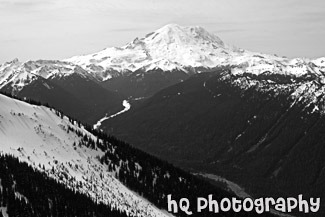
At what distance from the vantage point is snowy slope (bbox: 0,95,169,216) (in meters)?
162

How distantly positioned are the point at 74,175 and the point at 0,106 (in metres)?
47.1

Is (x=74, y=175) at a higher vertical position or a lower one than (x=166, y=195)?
higher

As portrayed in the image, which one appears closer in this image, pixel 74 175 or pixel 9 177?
pixel 9 177

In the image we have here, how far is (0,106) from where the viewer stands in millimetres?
196750

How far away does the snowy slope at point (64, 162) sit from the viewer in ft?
531

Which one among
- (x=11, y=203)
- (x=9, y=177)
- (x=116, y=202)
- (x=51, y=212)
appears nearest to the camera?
(x=11, y=203)

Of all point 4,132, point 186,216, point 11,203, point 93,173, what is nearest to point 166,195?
point 186,216

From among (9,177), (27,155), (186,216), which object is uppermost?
(9,177)

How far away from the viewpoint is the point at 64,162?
7096 inches

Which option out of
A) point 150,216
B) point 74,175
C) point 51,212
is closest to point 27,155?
point 74,175

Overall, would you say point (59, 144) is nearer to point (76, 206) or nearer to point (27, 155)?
point (27, 155)

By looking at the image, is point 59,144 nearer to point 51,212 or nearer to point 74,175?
point 74,175

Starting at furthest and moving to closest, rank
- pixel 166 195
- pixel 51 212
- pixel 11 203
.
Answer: pixel 166 195, pixel 51 212, pixel 11 203

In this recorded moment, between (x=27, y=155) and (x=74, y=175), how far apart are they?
54.7 feet
